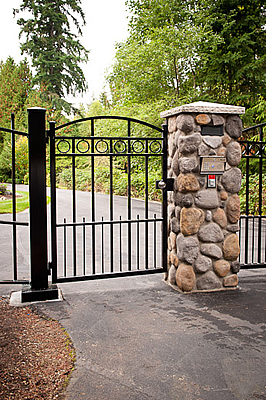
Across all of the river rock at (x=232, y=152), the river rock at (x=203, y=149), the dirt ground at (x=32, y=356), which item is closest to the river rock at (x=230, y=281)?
the river rock at (x=232, y=152)

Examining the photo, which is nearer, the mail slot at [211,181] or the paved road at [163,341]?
the paved road at [163,341]

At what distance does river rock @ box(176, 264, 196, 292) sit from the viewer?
423 cm

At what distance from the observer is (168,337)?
3.18 meters

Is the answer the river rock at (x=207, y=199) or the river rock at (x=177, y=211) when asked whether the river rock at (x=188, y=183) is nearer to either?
the river rock at (x=207, y=199)

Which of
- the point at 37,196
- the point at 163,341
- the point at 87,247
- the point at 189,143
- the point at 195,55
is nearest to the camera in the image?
the point at 163,341

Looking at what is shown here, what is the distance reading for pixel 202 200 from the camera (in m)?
4.24

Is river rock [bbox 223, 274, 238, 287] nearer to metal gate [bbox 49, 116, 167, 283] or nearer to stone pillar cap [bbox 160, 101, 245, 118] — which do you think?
metal gate [bbox 49, 116, 167, 283]

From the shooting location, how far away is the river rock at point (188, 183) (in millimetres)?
4172

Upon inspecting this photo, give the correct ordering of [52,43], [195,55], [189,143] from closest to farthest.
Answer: [189,143], [195,55], [52,43]

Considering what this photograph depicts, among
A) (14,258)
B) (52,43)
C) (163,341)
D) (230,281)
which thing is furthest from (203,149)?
(52,43)

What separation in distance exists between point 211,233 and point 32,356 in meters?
2.34

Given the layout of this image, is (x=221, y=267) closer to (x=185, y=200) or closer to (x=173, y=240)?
(x=173, y=240)

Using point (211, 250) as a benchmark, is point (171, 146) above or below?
above

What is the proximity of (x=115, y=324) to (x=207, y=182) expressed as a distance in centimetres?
186
